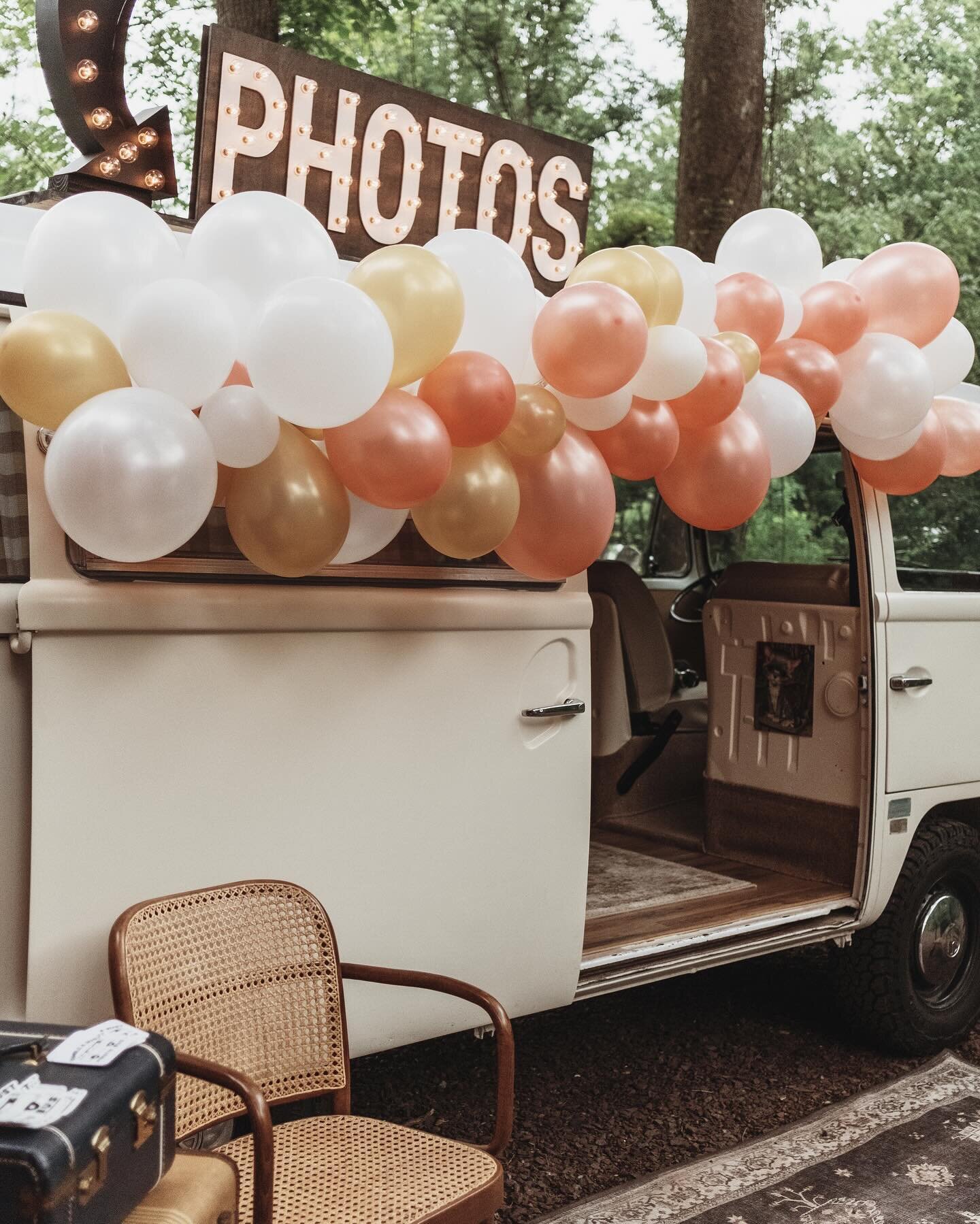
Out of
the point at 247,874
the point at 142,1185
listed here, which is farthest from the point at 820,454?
the point at 142,1185

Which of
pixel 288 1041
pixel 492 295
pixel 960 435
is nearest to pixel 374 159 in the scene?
pixel 492 295

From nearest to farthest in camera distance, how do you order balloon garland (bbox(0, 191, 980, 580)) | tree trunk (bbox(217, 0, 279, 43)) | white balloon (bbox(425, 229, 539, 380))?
balloon garland (bbox(0, 191, 980, 580)) → white balloon (bbox(425, 229, 539, 380)) → tree trunk (bbox(217, 0, 279, 43))

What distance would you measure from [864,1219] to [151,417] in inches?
102

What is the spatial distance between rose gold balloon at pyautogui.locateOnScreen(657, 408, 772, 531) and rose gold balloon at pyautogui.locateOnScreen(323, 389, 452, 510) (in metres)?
0.75

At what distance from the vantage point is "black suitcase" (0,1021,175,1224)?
64.1 inches

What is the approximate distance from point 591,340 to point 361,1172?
1.71m

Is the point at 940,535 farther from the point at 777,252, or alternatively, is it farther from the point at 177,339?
the point at 177,339

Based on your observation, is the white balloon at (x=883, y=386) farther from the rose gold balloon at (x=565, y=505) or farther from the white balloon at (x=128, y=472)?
the white balloon at (x=128, y=472)

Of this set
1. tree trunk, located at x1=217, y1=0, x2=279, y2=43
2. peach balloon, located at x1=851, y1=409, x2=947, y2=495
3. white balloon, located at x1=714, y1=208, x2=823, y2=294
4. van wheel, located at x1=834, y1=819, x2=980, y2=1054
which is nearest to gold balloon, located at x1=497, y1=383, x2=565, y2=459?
white balloon, located at x1=714, y1=208, x2=823, y2=294

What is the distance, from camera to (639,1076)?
391 centimetres

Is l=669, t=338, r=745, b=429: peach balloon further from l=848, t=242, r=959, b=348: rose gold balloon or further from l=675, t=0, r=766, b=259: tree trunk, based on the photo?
l=675, t=0, r=766, b=259: tree trunk

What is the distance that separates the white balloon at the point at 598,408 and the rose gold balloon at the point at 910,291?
38.3 inches

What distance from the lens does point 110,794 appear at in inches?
93.9

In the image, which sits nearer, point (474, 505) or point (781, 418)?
point (474, 505)
